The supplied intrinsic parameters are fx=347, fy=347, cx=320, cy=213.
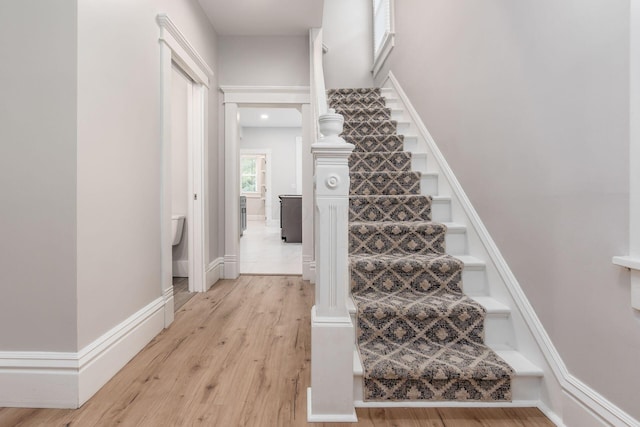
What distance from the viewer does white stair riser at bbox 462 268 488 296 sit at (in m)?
1.84

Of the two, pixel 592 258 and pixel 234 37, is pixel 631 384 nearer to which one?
pixel 592 258

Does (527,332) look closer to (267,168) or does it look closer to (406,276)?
(406,276)

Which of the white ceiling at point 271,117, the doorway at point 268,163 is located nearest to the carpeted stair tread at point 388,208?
the doorway at point 268,163

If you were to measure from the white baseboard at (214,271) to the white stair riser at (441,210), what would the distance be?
207 centimetres

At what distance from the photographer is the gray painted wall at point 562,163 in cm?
108

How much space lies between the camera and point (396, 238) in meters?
2.11

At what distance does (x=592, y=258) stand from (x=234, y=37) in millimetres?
3625

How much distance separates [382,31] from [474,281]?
3592 mm

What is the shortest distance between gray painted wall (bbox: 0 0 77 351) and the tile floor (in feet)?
8.15

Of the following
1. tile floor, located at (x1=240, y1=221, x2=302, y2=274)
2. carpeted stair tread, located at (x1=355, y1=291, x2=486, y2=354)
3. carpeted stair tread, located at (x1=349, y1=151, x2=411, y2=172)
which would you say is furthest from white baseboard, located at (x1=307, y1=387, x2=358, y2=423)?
tile floor, located at (x1=240, y1=221, x2=302, y2=274)

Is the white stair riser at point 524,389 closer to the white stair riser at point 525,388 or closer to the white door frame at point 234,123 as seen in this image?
the white stair riser at point 525,388

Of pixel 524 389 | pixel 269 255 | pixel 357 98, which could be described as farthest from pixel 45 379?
pixel 269 255

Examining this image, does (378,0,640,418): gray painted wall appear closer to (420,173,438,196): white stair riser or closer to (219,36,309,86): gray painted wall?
(420,173,438,196): white stair riser

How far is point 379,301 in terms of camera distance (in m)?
1.69
